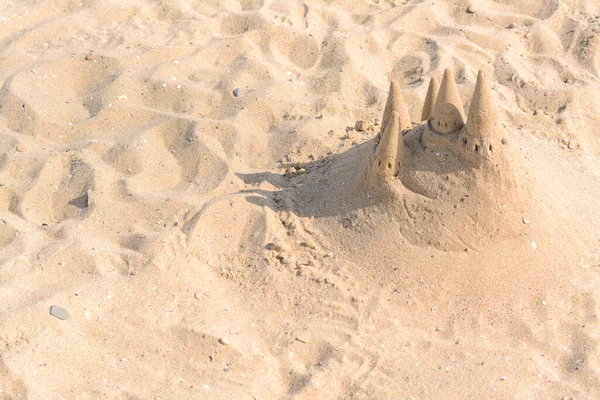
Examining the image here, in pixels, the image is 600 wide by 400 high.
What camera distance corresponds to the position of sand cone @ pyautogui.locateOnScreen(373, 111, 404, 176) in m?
3.23

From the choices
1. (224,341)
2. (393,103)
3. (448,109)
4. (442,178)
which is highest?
(448,109)

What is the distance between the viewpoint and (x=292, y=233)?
3627 millimetres

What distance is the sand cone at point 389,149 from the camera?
10.6 ft

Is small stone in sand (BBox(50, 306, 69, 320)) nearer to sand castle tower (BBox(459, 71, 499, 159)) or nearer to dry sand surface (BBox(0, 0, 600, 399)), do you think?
dry sand surface (BBox(0, 0, 600, 399))

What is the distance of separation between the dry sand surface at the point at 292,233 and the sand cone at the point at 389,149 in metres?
0.01

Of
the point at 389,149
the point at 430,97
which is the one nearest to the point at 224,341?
the point at 389,149

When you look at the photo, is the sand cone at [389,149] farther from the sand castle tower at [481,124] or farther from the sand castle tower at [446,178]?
the sand castle tower at [481,124]

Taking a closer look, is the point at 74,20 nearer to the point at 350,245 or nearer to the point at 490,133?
the point at 350,245

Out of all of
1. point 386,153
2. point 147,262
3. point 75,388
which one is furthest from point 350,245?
point 75,388

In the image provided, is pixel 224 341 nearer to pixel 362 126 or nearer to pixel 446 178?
pixel 446 178

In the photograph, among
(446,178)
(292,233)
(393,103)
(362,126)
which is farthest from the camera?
(362,126)

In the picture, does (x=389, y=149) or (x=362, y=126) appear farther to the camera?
(x=362, y=126)

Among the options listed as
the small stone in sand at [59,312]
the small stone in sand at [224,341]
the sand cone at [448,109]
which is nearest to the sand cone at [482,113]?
the sand cone at [448,109]

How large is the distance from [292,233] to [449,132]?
0.98m
